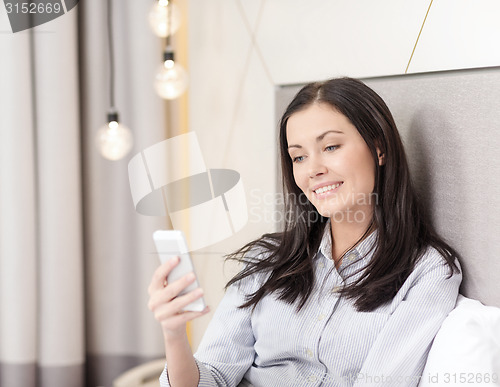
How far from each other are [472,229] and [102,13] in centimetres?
136

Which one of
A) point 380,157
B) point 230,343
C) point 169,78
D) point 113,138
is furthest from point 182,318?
point 169,78

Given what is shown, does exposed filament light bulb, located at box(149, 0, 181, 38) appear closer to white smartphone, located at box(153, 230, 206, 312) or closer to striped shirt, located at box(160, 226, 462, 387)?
striped shirt, located at box(160, 226, 462, 387)

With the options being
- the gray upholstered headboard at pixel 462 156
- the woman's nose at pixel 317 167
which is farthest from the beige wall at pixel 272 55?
the woman's nose at pixel 317 167

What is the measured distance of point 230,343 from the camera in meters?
1.26

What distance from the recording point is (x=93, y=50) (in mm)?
1864

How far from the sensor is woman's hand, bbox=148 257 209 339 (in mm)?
916

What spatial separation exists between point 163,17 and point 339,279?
1.01 m

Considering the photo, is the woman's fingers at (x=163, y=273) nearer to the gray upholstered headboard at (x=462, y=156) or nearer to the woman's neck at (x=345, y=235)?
the woman's neck at (x=345, y=235)

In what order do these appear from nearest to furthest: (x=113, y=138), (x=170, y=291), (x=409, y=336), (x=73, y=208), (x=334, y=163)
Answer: (x=170, y=291)
(x=409, y=336)
(x=334, y=163)
(x=113, y=138)
(x=73, y=208)

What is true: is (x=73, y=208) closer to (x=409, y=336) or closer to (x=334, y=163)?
(x=334, y=163)

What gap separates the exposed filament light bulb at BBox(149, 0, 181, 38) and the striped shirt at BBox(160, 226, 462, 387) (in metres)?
0.87

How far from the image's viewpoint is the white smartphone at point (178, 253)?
920 mm

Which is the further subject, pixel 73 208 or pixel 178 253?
pixel 73 208

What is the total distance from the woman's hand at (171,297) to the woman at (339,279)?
0.23 ft
